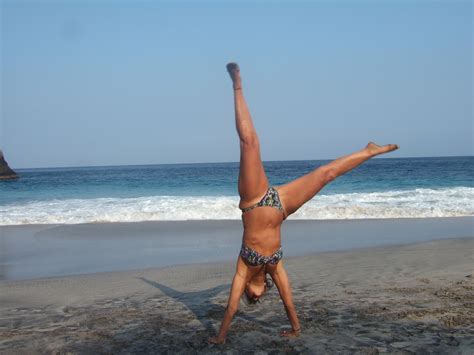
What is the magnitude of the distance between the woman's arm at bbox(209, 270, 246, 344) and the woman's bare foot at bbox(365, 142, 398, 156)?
1848mm

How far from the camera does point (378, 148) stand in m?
5.31

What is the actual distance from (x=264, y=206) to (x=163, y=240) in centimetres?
883

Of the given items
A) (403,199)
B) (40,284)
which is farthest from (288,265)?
(403,199)

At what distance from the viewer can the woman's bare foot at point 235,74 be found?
516 centimetres

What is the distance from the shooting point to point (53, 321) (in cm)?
653

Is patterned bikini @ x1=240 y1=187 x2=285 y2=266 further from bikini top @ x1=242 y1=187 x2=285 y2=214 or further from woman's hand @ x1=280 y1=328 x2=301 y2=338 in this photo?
woman's hand @ x1=280 y1=328 x2=301 y2=338

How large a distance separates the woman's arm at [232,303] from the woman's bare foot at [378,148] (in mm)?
1848

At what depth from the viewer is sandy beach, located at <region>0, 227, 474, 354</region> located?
5402mm

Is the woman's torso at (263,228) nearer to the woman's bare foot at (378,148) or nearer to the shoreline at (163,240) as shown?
the woman's bare foot at (378,148)

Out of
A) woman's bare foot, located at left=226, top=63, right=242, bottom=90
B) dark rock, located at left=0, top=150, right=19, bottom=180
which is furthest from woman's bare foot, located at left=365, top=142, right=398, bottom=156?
dark rock, located at left=0, top=150, right=19, bottom=180

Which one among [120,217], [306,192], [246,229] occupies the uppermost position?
[306,192]

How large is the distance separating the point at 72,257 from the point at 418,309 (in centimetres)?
785

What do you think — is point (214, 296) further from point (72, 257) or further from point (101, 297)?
point (72, 257)

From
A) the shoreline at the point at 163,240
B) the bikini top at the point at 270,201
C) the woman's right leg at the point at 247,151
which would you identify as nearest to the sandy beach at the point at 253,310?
the shoreline at the point at 163,240
